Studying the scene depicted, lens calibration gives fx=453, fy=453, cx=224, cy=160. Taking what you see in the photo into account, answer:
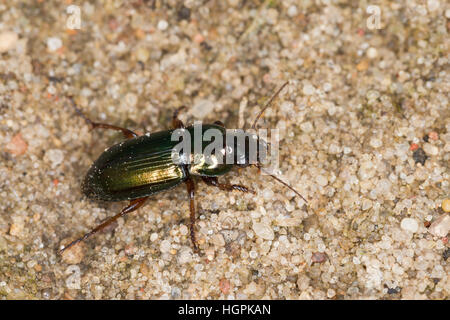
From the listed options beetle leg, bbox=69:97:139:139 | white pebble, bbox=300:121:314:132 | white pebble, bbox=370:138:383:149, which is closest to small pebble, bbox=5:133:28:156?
beetle leg, bbox=69:97:139:139

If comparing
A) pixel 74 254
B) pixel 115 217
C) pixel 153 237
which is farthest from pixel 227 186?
pixel 74 254

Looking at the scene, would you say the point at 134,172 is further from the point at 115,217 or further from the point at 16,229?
the point at 16,229

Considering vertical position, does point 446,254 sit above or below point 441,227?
below

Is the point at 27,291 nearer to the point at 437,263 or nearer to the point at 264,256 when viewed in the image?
the point at 264,256

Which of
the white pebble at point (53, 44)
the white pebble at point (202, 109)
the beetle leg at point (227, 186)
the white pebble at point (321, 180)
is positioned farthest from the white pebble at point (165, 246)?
the white pebble at point (53, 44)

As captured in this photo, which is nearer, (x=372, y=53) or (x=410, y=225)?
(x=410, y=225)

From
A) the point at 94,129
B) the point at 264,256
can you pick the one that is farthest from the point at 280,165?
the point at 94,129

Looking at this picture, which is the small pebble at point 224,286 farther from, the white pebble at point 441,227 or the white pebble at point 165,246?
the white pebble at point 441,227
